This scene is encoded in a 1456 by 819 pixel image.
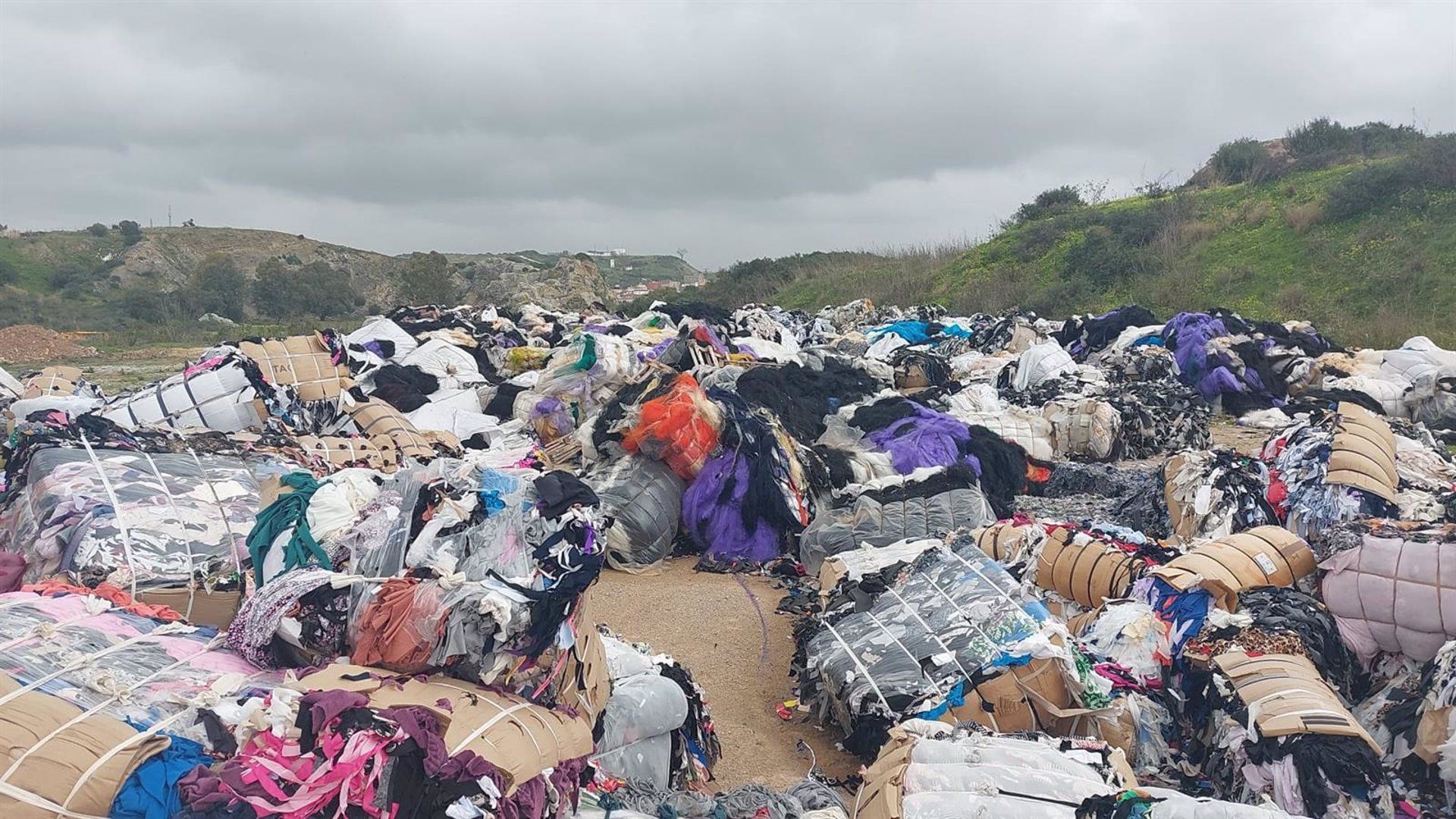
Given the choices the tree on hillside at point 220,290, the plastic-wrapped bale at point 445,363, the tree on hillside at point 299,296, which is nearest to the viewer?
the plastic-wrapped bale at point 445,363

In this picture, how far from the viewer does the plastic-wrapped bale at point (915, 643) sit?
10.4 feet

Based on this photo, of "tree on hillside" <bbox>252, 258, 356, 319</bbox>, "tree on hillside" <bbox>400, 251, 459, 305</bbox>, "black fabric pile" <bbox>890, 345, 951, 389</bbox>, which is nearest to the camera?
"black fabric pile" <bbox>890, 345, 951, 389</bbox>

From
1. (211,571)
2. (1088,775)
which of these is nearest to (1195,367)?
(1088,775)

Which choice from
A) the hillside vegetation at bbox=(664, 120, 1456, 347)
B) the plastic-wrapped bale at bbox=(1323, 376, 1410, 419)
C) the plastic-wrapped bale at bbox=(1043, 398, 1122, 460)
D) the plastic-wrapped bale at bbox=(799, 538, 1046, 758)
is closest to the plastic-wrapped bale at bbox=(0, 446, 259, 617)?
the plastic-wrapped bale at bbox=(799, 538, 1046, 758)

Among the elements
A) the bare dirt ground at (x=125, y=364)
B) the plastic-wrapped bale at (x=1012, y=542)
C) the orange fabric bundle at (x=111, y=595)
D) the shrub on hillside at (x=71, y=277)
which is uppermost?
the shrub on hillside at (x=71, y=277)

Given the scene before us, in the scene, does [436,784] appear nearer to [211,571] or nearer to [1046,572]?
[211,571]

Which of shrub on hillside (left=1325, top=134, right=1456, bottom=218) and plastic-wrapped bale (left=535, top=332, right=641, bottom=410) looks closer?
plastic-wrapped bale (left=535, top=332, right=641, bottom=410)

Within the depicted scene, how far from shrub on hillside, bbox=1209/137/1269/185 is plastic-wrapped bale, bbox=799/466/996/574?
71.2 ft

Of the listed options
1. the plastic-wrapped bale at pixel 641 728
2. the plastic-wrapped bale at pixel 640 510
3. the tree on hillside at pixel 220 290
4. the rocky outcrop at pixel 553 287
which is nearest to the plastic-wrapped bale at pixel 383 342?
the plastic-wrapped bale at pixel 640 510

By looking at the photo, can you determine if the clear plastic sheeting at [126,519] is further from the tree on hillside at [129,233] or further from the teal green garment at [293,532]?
the tree on hillside at [129,233]

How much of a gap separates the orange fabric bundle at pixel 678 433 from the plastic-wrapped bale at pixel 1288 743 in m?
3.25

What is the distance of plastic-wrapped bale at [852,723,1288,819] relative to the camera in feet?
7.13

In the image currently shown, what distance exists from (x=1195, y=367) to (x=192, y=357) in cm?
1876

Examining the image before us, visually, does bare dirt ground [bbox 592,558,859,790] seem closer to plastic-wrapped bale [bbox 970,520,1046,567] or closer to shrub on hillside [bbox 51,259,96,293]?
plastic-wrapped bale [bbox 970,520,1046,567]
